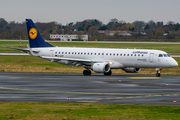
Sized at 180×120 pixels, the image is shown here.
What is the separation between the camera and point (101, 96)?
2608 cm

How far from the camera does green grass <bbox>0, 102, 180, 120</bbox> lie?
713 inches

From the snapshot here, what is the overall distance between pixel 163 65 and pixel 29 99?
22675 millimetres

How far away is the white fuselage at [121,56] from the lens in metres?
43.0

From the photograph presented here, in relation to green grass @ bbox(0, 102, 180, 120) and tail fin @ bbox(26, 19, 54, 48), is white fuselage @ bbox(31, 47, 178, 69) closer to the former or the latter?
tail fin @ bbox(26, 19, 54, 48)

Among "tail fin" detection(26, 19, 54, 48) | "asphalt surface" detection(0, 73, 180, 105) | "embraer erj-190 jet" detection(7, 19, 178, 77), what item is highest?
"tail fin" detection(26, 19, 54, 48)

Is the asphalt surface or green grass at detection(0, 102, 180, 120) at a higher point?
green grass at detection(0, 102, 180, 120)

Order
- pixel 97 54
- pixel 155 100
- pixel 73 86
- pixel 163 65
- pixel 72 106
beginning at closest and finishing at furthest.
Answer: pixel 72 106, pixel 155 100, pixel 73 86, pixel 163 65, pixel 97 54

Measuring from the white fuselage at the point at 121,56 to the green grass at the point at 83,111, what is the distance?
22.2m

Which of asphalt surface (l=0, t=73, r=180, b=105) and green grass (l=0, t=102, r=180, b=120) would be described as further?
asphalt surface (l=0, t=73, r=180, b=105)

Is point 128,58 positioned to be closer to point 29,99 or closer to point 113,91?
point 113,91

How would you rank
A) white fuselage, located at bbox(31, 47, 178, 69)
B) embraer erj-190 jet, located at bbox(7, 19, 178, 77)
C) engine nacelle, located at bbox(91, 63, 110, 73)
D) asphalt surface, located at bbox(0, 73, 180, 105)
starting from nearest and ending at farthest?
1. asphalt surface, located at bbox(0, 73, 180, 105)
2. white fuselage, located at bbox(31, 47, 178, 69)
3. embraer erj-190 jet, located at bbox(7, 19, 178, 77)
4. engine nacelle, located at bbox(91, 63, 110, 73)

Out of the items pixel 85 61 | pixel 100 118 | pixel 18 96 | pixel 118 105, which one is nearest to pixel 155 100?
pixel 118 105

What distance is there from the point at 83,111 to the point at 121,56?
82.9ft

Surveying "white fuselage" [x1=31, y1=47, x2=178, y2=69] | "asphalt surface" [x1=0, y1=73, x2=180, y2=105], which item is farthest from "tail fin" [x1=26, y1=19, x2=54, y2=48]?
"asphalt surface" [x1=0, y1=73, x2=180, y2=105]
